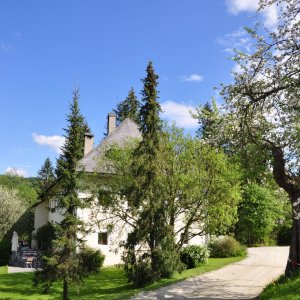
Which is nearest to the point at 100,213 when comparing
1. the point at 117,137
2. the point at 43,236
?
the point at 117,137

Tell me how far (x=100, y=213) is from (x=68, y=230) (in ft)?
14.9

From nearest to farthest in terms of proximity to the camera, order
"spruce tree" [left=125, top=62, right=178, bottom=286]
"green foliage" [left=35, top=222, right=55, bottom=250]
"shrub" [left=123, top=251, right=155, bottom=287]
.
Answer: "shrub" [left=123, top=251, right=155, bottom=287] → "spruce tree" [left=125, top=62, right=178, bottom=286] → "green foliage" [left=35, top=222, right=55, bottom=250]

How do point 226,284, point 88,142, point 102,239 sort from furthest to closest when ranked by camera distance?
point 88,142, point 102,239, point 226,284

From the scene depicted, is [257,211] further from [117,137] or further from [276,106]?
[276,106]

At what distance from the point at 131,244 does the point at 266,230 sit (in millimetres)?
20466

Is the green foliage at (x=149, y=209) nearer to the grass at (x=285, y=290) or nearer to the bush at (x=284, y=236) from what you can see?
the grass at (x=285, y=290)

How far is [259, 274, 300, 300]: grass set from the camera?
427 inches

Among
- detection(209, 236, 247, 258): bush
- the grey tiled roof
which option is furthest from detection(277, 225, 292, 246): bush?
the grey tiled roof

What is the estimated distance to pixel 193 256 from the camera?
25.2 meters

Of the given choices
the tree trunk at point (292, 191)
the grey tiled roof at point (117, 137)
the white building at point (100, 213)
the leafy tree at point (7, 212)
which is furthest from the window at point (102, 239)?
the leafy tree at point (7, 212)

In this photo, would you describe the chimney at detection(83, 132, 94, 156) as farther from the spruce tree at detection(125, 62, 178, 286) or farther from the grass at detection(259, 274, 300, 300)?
the grass at detection(259, 274, 300, 300)

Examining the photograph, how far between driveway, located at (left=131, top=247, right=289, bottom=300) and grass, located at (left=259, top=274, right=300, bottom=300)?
4.63 feet

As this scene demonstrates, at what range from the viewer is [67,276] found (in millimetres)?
20375

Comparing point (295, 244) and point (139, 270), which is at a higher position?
point (295, 244)
